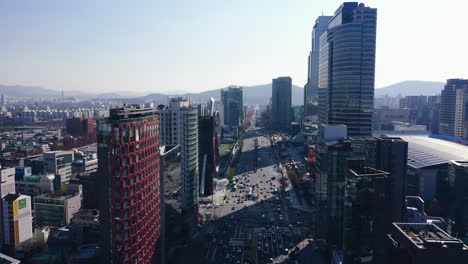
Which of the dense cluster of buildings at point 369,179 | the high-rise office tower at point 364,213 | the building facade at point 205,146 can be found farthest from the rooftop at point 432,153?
the building facade at point 205,146

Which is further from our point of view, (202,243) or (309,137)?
(309,137)

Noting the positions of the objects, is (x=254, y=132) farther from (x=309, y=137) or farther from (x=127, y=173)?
(x=127, y=173)

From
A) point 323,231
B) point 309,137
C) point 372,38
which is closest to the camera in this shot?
point 323,231

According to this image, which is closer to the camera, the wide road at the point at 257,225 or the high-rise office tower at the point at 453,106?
the wide road at the point at 257,225

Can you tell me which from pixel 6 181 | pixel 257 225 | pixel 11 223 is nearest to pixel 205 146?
pixel 257 225

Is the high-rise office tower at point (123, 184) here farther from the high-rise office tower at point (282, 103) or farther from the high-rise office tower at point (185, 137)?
the high-rise office tower at point (282, 103)

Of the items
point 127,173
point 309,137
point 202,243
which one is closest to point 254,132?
point 309,137

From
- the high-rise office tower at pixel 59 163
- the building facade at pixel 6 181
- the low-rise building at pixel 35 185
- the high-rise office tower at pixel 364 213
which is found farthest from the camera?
the high-rise office tower at pixel 59 163

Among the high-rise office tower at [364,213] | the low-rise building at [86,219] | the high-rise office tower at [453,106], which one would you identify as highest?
the high-rise office tower at [453,106]
